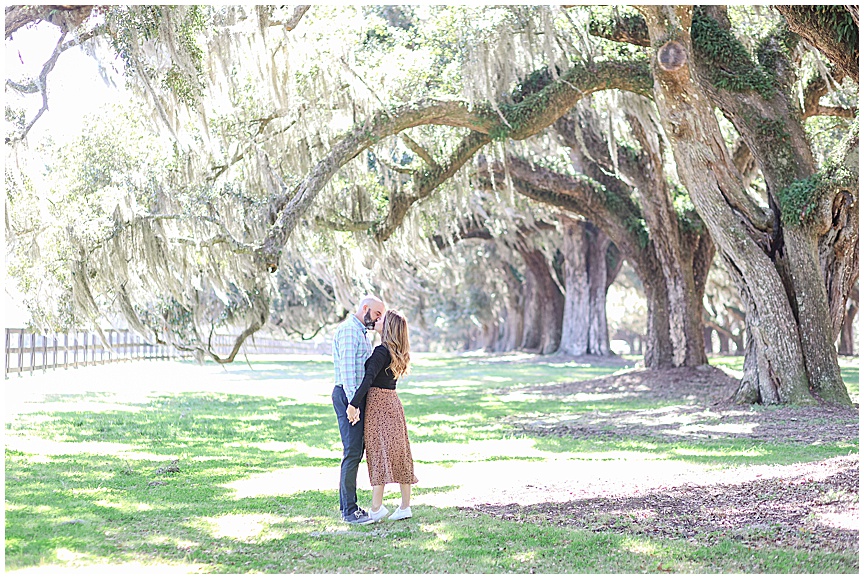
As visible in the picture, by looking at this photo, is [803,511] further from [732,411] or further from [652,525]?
[732,411]

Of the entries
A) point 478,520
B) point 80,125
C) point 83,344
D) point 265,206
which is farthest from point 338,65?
point 83,344

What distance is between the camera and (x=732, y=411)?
38.9 feet

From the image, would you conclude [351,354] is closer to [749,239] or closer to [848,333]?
[749,239]

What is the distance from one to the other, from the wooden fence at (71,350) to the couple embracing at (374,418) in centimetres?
755

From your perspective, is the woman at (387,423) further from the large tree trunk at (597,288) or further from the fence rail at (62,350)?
the large tree trunk at (597,288)

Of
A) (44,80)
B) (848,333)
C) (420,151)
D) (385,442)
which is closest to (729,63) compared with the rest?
(420,151)

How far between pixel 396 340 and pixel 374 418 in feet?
1.66

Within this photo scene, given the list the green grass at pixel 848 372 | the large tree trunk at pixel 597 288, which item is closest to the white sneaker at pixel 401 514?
the green grass at pixel 848 372

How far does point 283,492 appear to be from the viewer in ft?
21.7

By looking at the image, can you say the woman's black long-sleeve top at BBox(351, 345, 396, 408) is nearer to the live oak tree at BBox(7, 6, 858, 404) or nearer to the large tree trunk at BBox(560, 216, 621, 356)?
the live oak tree at BBox(7, 6, 858, 404)

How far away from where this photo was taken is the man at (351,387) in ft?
18.2

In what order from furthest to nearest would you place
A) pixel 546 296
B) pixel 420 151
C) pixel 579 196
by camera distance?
1. pixel 546 296
2. pixel 579 196
3. pixel 420 151

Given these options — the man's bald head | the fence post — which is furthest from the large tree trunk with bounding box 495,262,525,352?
the man's bald head

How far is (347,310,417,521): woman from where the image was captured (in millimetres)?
5508
